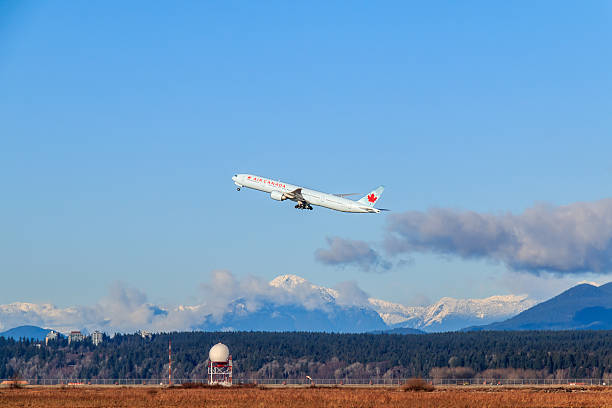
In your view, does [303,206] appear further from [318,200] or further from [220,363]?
[220,363]

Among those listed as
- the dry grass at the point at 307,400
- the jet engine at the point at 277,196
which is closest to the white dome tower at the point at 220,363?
the jet engine at the point at 277,196

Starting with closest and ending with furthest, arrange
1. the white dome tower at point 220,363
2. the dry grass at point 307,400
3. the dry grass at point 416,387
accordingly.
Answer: the dry grass at point 307,400 → the dry grass at point 416,387 → the white dome tower at point 220,363

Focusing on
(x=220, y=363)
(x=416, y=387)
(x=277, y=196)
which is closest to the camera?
(x=416, y=387)

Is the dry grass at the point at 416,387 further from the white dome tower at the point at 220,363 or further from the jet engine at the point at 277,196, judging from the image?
the white dome tower at the point at 220,363

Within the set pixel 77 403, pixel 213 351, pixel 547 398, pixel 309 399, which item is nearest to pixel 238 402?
pixel 309 399

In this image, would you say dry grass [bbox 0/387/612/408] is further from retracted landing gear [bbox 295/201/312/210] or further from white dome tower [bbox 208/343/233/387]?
white dome tower [bbox 208/343/233/387]

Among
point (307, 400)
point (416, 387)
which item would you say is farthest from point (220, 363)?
point (307, 400)

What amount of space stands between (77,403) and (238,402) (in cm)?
1886

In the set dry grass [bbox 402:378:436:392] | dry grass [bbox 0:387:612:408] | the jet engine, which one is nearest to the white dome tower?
the jet engine

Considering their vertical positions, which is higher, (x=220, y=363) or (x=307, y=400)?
(x=220, y=363)

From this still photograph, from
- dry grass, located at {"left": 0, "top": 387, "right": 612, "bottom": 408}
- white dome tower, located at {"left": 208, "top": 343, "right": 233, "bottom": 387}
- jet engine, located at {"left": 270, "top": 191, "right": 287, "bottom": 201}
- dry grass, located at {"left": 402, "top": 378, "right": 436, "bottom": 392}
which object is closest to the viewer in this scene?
dry grass, located at {"left": 0, "top": 387, "right": 612, "bottom": 408}

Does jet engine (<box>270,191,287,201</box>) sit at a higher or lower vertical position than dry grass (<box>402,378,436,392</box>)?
higher

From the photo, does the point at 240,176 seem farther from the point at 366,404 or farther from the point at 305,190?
the point at 366,404

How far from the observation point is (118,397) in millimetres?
125812
